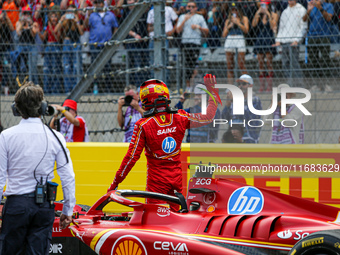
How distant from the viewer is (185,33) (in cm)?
943

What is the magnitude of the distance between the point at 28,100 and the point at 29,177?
21.3 inches

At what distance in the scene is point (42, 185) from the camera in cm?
398

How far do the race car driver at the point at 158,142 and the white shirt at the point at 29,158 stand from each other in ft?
3.81

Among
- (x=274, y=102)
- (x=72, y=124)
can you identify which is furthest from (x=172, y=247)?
(x=72, y=124)

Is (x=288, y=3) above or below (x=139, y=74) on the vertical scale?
above

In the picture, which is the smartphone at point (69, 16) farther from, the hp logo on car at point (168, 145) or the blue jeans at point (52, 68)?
the hp logo on car at point (168, 145)

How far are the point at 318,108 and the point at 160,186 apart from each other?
10.4 feet

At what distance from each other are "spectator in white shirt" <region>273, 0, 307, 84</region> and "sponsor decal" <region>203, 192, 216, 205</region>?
350 centimetres

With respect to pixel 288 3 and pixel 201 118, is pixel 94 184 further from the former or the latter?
pixel 288 3

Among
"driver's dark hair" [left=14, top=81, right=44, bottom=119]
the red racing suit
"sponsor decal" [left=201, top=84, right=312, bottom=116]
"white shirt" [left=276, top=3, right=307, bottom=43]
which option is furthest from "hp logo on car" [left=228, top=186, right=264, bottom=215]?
"white shirt" [left=276, top=3, right=307, bottom=43]

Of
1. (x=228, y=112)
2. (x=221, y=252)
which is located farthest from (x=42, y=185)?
(x=228, y=112)

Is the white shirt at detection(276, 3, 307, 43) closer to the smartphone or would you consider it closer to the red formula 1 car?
the smartphone

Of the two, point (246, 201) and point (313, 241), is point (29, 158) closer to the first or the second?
point (246, 201)

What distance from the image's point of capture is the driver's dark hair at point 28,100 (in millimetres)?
4023
